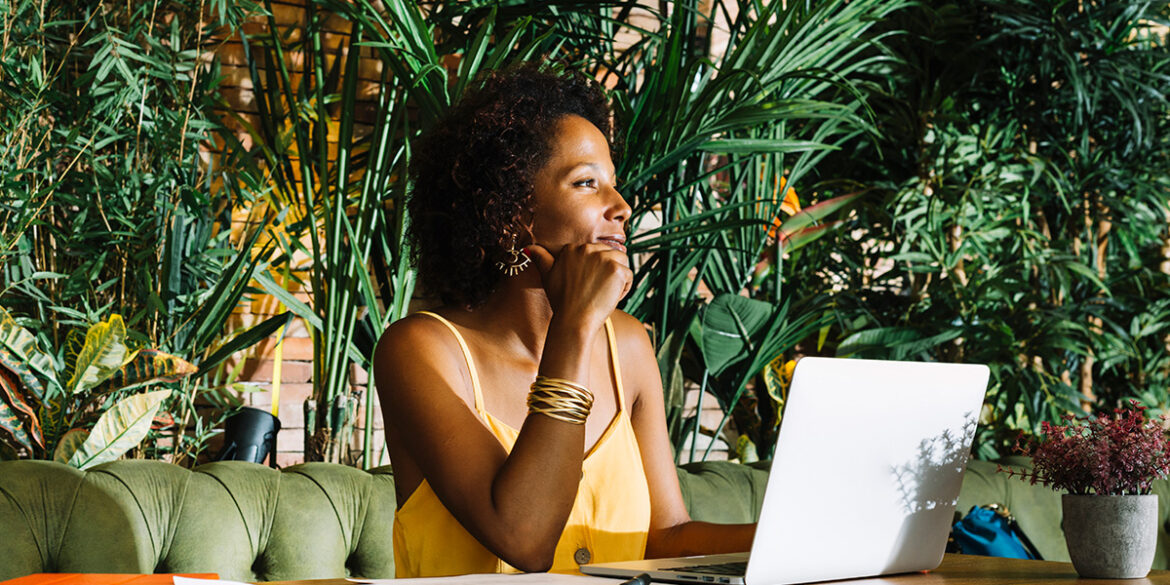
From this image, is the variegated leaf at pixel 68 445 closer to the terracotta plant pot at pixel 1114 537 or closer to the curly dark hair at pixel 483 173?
the curly dark hair at pixel 483 173

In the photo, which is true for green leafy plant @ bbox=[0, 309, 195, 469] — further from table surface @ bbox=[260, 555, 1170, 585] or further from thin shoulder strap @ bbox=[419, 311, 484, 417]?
table surface @ bbox=[260, 555, 1170, 585]

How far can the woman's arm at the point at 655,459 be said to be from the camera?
138 cm

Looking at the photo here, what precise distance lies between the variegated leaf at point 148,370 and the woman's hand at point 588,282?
0.89 meters

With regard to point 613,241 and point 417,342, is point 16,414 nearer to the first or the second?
point 417,342

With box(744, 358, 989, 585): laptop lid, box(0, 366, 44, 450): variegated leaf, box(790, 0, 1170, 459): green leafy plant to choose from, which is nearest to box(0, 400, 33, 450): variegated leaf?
box(0, 366, 44, 450): variegated leaf

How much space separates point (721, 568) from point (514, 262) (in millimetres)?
564

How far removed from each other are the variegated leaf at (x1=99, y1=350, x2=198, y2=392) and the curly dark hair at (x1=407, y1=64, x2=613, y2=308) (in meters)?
0.56

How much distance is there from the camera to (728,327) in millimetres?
2467

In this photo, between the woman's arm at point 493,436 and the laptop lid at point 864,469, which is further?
the woman's arm at point 493,436

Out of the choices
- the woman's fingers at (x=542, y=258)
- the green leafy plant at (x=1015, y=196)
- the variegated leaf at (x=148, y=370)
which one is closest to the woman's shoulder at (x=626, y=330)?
the woman's fingers at (x=542, y=258)

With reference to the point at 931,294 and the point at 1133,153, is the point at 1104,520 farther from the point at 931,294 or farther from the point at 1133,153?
the point at 1133,153

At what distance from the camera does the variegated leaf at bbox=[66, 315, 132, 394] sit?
1.67 metres

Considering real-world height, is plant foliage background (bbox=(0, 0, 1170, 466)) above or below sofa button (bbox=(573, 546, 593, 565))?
above

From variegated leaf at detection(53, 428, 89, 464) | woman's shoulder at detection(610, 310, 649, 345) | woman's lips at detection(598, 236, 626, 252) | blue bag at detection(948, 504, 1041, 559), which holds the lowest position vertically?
blue bag at detection(948, 504, 1041, 559)
